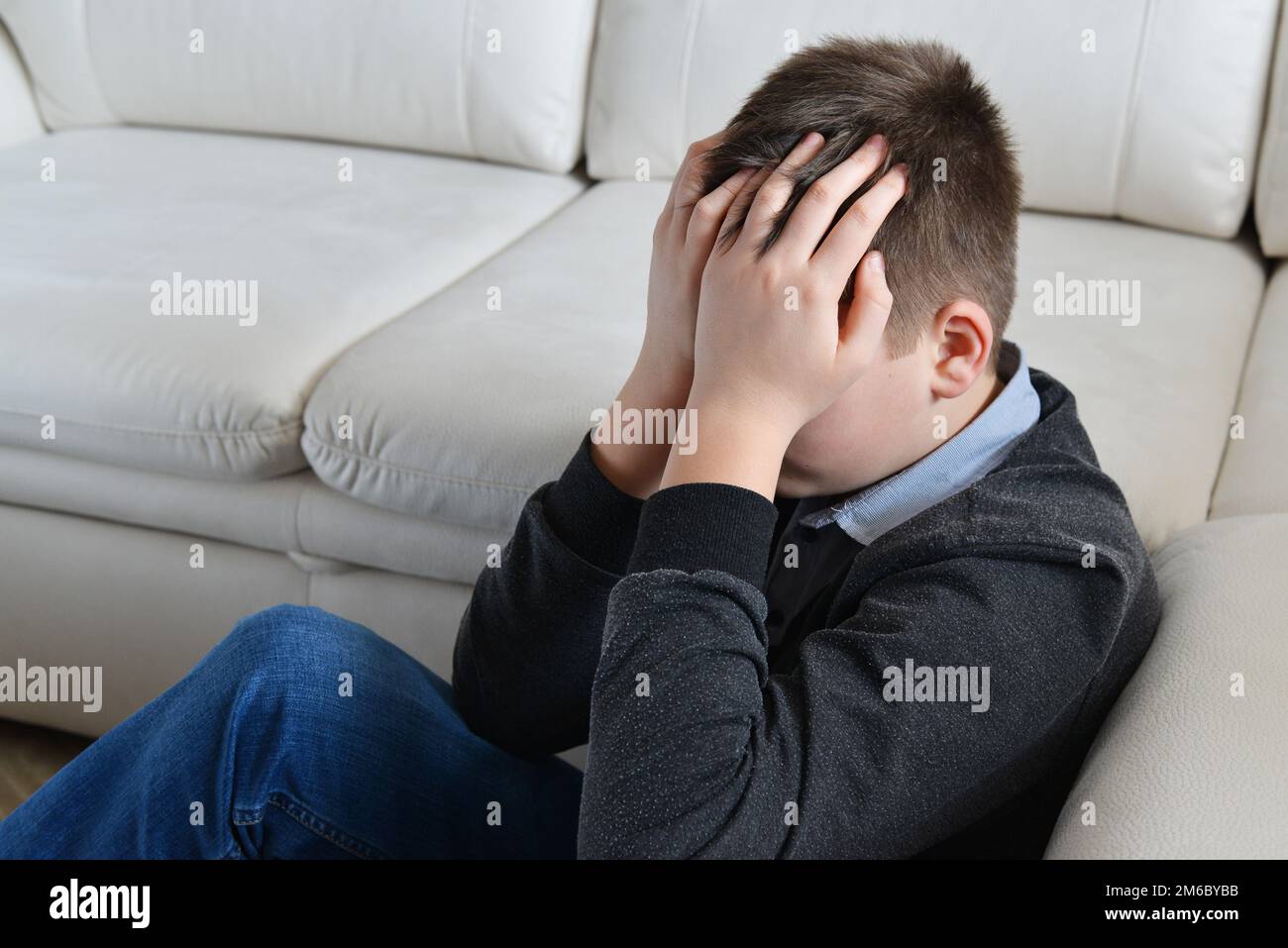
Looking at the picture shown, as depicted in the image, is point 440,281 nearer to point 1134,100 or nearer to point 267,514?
point 267,514

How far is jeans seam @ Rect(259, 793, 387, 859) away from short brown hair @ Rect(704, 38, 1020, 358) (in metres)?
0.46

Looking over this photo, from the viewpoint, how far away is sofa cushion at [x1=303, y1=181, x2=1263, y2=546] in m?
1.08

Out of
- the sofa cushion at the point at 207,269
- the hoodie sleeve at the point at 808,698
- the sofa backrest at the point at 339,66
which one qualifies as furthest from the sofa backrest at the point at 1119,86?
the hoodie sleeve at the point at 808,698

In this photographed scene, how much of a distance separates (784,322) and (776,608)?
0.25 metres

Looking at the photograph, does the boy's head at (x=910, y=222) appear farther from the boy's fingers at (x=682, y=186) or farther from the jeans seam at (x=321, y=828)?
the jeans seam at (x=321, y=828)

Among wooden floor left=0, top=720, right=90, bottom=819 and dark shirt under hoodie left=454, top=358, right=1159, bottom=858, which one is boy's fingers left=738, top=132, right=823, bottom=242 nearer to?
dark shirt under hoodie left=454, top=358, right=1159, bottom=858

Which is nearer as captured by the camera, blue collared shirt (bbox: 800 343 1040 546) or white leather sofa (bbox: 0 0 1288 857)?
blue collared shirt (bbox: 800 343 1040 546)

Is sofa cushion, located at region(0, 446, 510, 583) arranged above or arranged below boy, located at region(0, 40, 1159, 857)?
below

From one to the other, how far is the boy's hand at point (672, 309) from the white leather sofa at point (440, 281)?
0.26m

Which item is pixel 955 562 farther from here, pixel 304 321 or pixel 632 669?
pixel 304 321

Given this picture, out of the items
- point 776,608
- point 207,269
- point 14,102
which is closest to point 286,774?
point 776,608

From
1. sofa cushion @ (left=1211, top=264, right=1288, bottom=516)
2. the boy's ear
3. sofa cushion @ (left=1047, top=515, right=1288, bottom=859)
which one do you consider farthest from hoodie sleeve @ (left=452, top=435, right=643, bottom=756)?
sofa cushion @ (left=1211, top=264, right=1288, bottom=516)
